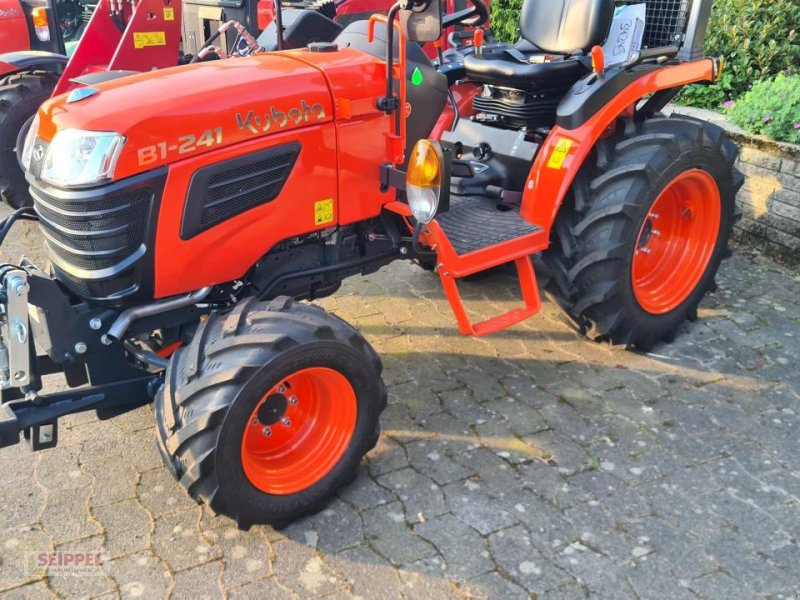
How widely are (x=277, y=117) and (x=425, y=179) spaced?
56 cm

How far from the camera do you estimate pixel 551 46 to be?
384 centimetres

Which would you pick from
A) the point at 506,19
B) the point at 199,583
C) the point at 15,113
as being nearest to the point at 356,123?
the point at 199,583

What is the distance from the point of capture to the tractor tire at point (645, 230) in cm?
337

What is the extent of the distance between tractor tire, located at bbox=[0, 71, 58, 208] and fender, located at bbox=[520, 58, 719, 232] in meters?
3.87

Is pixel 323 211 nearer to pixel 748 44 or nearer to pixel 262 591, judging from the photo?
pixel 262 591

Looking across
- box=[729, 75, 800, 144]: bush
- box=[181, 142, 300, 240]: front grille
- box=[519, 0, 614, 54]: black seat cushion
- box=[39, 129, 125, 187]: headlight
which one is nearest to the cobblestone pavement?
box=[181, 142, 300, 240]: front grille

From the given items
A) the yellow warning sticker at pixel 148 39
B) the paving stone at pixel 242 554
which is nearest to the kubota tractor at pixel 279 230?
the paving stone at pixel 242 554

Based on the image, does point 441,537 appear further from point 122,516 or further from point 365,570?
point 122,516

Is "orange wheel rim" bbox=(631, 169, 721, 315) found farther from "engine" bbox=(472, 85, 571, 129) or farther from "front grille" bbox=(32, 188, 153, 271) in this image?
"front grille" bbox=(32, 188, 153, 271)

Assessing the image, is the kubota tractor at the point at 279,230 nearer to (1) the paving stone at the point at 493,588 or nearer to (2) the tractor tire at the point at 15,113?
(1) the paving stone at the point at 493,588

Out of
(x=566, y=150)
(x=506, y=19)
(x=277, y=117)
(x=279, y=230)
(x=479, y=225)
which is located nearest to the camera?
(x=277, y=117)

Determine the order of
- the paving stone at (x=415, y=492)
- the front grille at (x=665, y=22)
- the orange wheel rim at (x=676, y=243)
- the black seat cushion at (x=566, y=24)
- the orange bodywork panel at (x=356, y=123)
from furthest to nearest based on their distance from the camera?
the orange wheel rim at (x=676, y=243)
the front grille at (x=665, y=22)
the black seat cushion at (x=566, y=24)
the orange bodywork panel at (x=356, y=123)
the paving stone at (x=415, y=492)

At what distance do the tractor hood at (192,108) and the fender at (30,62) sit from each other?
3429 mm

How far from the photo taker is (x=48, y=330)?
245 centimetres
